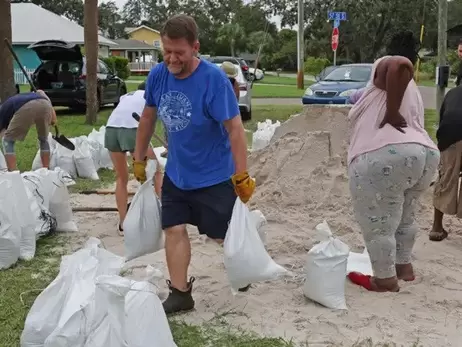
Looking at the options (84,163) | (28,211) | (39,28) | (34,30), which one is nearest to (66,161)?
(84,163)

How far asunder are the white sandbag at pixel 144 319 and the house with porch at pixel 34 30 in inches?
1476

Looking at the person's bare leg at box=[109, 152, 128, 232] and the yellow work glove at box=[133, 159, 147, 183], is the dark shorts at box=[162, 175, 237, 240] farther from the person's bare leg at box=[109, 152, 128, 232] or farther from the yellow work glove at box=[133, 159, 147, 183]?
the person's bare leg at box=[109, 152, 128, 232]

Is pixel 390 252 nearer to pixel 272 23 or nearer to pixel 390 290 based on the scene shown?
pixel 390 290

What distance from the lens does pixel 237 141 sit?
3639 mm

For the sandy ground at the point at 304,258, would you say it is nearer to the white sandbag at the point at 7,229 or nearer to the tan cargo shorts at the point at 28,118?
the white sandbag at the point at 7,229

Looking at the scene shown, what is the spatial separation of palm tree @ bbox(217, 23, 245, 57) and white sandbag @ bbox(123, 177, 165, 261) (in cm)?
6383

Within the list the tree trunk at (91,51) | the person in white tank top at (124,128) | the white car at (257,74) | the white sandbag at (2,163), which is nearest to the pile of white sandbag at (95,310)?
the person in white tank top at (124,128)

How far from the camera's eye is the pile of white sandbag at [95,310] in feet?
9.45

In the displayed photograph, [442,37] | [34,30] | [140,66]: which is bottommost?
[140,66]

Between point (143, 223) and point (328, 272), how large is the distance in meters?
1.12

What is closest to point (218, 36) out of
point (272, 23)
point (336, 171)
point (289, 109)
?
point (272, 23)

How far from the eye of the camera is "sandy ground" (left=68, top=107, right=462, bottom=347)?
3.76 meters

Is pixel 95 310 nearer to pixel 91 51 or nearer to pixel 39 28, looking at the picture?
pixel 91 51

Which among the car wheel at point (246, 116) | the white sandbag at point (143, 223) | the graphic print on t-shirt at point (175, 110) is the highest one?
the graphic print on t-shirt at point (175, 110)
